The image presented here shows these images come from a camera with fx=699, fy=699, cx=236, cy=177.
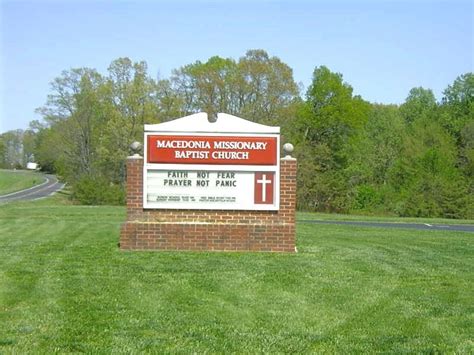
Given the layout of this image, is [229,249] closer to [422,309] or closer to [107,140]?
[422,309]

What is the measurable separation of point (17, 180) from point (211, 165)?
223 ft

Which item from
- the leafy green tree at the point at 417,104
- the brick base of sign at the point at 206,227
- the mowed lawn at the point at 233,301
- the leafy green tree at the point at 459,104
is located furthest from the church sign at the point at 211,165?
the leafy green tree at the point at 417,104

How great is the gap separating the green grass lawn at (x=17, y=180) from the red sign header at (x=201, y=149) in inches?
2159

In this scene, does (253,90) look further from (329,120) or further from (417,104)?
(417,104)

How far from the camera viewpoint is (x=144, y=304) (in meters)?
7.99

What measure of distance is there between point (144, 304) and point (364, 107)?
55.5 meters

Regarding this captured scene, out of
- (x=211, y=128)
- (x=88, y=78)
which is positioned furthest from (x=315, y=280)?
(x=88, y=78)

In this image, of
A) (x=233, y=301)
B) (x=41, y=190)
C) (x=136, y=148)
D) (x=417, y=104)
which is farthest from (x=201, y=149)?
(x=417, y=104)

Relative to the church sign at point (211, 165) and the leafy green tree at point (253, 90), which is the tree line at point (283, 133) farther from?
the church sign at point (211, 165)

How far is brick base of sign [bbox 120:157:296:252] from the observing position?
45.1 ft

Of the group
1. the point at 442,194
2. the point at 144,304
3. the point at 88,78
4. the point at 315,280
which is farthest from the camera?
the point at 88,78

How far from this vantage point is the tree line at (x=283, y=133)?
1994 inches

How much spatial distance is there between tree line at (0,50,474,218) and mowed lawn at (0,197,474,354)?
114ft

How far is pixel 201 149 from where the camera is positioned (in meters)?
13.9
